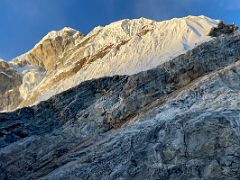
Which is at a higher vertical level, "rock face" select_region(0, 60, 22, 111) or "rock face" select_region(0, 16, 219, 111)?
"rock face" select_region(0, 60, 22, 111)

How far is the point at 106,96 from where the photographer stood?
38719 mm

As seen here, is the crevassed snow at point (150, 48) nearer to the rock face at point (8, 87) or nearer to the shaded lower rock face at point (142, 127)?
the shaded lower rock face at point (142, 127)

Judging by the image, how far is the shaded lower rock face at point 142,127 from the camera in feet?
86.3

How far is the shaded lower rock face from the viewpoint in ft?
86.3

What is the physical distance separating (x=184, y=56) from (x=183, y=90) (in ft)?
15.6

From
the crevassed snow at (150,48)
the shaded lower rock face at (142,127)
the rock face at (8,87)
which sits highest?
the rock face at (8,87)

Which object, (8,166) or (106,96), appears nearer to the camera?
(8,166)

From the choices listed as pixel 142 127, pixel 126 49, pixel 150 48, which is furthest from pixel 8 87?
pixel 142 127

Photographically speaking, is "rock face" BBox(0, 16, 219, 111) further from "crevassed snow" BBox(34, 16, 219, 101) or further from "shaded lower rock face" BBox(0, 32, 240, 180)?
"shaded lower rock face" BBox(0, 32, 240, 180)

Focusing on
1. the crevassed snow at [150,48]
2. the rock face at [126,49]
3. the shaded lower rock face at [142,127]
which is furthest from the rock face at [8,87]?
the shaded lower rock face at [142,127]

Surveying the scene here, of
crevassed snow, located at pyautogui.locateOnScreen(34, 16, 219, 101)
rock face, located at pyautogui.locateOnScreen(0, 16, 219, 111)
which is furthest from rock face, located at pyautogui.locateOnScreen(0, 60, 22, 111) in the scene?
crevassed snow, located at pyautogui.locateOnScreen(34, 16, 219, 101)

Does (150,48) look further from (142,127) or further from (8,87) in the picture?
(8,87)

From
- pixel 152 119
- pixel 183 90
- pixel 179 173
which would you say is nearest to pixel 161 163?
pixel 179 173

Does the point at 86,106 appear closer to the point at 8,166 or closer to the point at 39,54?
the point at 8,166
